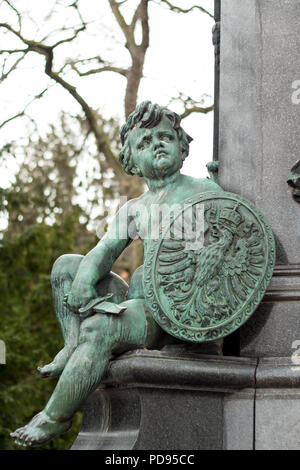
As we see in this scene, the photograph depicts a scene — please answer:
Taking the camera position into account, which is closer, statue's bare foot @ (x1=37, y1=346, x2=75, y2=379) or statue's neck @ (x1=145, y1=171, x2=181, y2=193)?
statue's bare foot @ (x1=37, y1=346, x2=75, y2=379)

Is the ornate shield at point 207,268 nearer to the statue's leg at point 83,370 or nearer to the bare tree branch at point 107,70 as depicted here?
the statue's leg at point 83,370

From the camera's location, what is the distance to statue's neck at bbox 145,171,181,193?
17.0ft

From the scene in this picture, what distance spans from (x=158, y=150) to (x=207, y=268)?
793 millimetres

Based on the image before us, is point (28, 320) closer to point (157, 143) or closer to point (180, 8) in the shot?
point (180, 8)

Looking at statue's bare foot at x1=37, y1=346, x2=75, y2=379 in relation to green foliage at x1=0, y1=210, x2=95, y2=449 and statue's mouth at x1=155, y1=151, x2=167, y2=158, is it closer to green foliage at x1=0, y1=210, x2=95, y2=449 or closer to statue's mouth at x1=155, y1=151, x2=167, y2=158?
statue's mouth at x1=155, y1=151, x2=167, y2=158

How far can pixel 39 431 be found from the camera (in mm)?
4566

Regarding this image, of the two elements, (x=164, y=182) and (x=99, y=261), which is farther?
(x=164, y=182)

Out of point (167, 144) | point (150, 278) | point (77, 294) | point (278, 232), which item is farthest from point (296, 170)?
point (77, 294)

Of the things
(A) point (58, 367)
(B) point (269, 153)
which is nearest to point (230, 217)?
(B) point (269, 153)

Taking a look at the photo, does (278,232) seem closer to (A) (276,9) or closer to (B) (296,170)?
(B) (296,170)

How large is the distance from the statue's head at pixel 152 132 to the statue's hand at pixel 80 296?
77 centimetres

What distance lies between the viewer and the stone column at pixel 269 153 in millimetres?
4695

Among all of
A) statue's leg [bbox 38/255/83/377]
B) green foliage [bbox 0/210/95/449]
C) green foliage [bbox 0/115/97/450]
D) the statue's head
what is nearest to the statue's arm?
statue's leg [bbox 38/255/83/377]

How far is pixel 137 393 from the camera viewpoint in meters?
4.54
